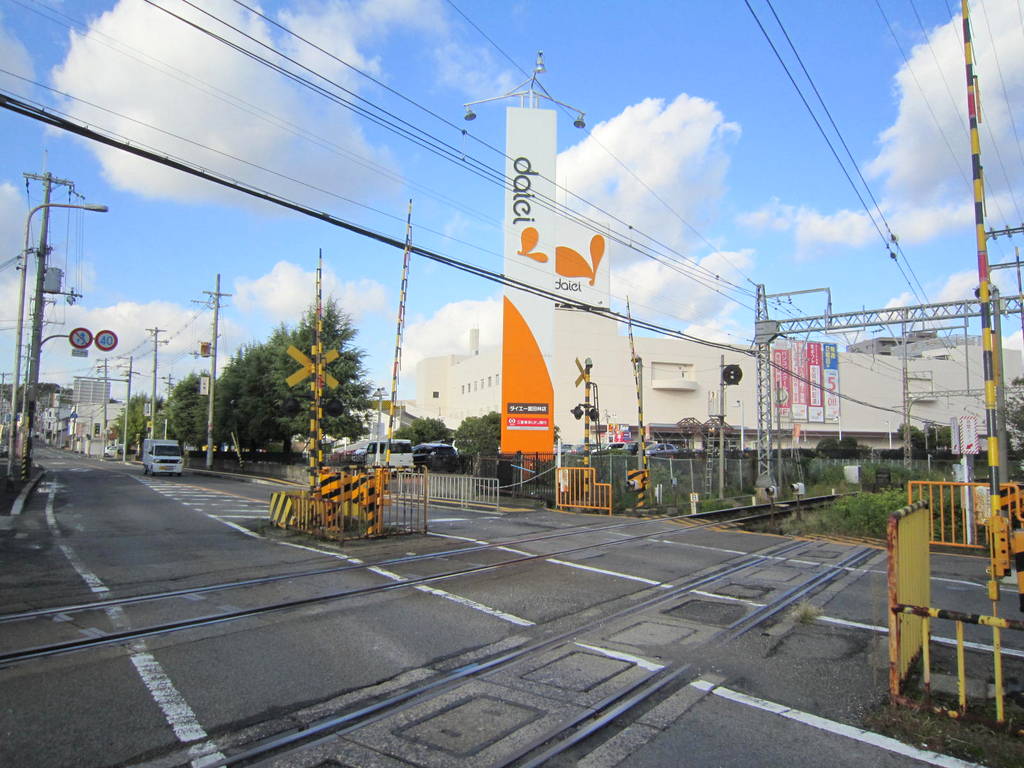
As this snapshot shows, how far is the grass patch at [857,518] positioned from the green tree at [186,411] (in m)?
45.1

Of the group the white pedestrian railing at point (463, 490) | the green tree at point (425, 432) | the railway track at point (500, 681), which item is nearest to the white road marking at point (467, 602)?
the railway track at point (500, 681)

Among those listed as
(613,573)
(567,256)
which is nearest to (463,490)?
(613,573)

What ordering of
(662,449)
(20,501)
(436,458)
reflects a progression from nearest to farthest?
1. (20,501)
2. (436,458)
3. (662,449)

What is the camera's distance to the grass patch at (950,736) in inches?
157

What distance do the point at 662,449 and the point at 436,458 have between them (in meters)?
19.7

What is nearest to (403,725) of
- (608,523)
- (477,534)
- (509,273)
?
(477,534)

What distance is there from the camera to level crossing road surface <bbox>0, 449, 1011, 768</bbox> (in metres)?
4.21

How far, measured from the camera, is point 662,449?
48531 millimetres

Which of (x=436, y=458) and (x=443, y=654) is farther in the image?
(x=436, y=458)

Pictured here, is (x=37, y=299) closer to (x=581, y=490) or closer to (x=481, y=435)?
(x=581, y=490)

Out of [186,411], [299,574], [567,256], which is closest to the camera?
[299,574]

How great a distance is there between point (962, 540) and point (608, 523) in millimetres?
7673

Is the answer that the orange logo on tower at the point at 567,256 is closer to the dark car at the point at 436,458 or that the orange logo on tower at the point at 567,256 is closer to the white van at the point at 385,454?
the dark car at the point at 436,458

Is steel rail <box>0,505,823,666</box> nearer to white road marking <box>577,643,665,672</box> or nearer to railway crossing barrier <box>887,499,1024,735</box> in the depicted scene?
white road marking <box>577,643,665,672</box>
